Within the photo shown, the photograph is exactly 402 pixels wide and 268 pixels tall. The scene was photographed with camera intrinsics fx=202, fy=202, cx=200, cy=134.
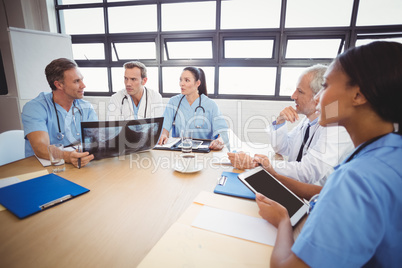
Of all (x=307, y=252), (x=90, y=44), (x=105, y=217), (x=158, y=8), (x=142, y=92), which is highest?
(x=158, y=8)

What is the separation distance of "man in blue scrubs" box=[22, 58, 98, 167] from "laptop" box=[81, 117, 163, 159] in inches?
19.2

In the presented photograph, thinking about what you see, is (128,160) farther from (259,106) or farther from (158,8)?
(158,8)

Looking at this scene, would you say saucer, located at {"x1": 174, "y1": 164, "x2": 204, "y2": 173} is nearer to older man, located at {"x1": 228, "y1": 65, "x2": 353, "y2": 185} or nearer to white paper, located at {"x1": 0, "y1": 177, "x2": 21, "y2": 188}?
older man, located at {"x1": 228, "y1": 65, "x2": 353, "y2": 185}

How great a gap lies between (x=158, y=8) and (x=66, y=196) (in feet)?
12.3

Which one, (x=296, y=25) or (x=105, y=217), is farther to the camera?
(x=296, y=25)

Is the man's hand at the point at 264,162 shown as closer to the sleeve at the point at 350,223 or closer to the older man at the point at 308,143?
the older man at the point at 308,143

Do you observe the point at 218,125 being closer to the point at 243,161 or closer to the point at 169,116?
the point at 169,116

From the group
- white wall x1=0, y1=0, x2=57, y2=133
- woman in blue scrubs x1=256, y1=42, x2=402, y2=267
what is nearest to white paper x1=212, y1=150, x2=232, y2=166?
woman in blue scrubs x1=256, y1=42, x2=402, y2=267

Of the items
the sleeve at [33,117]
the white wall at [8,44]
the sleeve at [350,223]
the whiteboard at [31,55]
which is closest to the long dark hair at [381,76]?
the sleeve at [350,223]

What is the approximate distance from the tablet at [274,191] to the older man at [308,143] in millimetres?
280

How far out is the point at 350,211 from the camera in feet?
1.53

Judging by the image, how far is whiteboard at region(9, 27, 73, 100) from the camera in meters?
3.13

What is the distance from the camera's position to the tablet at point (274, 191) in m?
0.79

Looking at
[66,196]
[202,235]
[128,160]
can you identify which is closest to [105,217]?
[66,196]
